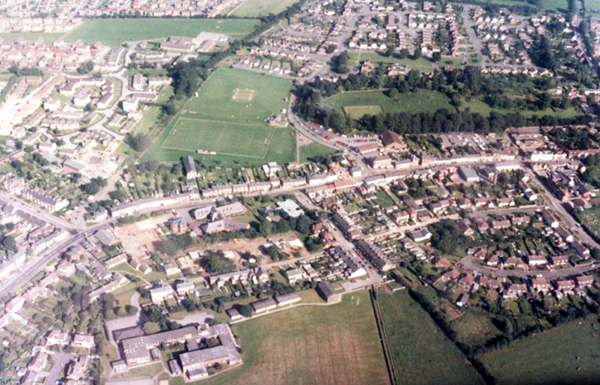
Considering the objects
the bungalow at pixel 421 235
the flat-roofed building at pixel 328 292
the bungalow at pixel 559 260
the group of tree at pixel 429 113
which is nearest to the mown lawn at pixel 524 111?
the group of tree at pixel 429 113

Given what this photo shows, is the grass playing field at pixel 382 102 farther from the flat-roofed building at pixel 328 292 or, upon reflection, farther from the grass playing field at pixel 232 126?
the flat-roofed building at pixel 328 292

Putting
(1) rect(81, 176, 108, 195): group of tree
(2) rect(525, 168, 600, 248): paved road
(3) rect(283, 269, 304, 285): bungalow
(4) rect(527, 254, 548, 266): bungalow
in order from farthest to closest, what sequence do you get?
(1) rect(81, 176, 108, 195): group of tree, (2) rect(525, 168, 600, 248): paved road, (4) rect(527, 254, 548, 266): bungalow, (3) rect(283, 269, 304, 285): bungalow

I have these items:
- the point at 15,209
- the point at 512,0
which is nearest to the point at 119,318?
the point at 15,209

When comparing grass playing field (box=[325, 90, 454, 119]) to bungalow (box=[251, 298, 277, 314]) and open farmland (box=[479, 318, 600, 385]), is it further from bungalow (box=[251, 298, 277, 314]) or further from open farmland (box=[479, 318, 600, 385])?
open farmland (box=[479, 318, 600, 385])

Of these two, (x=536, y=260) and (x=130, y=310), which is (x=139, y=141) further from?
(x=536, y=260)

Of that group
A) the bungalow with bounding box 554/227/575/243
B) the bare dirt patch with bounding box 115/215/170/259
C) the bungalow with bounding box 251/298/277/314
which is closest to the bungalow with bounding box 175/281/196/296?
the bungalow with bounding box 251/298/277/314

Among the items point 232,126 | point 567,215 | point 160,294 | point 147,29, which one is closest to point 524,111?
point 567,215
